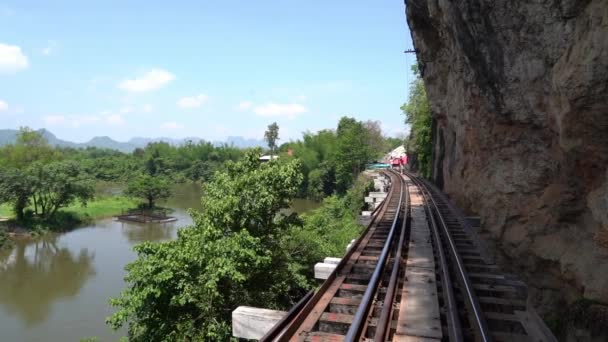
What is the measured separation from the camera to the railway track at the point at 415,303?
537 centimetres

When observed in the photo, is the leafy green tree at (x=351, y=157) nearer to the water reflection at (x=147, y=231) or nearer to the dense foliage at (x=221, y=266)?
the water reflection at (x=147, y=231)

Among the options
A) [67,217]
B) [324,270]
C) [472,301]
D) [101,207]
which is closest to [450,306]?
[472,301]

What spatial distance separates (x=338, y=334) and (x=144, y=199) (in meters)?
57.1

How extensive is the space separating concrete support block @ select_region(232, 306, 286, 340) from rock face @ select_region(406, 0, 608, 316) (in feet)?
17.1

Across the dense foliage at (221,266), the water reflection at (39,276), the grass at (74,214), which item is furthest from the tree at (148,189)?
the dense foliage at (221,266)

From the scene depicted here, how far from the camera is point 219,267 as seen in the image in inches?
415

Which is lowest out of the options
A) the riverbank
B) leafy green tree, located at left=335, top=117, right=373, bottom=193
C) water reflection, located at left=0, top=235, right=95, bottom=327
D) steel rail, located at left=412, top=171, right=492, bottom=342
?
water reflection, located at left=0, top=235, right=95, bottom=327

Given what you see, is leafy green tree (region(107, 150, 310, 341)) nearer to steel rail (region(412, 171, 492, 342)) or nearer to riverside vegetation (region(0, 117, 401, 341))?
riverside vegetation (region(0, 117, 401, 341))

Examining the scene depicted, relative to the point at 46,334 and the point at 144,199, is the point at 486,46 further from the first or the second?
the point at 144,199

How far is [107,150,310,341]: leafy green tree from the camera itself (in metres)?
10.3

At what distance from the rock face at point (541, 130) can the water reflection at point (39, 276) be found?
874 inches

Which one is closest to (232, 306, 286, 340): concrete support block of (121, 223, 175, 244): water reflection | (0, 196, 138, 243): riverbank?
(121, 223, 175, 244): water reflection

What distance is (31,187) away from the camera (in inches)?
1692

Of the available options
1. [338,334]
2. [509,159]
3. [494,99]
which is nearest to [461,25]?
[494,99]
